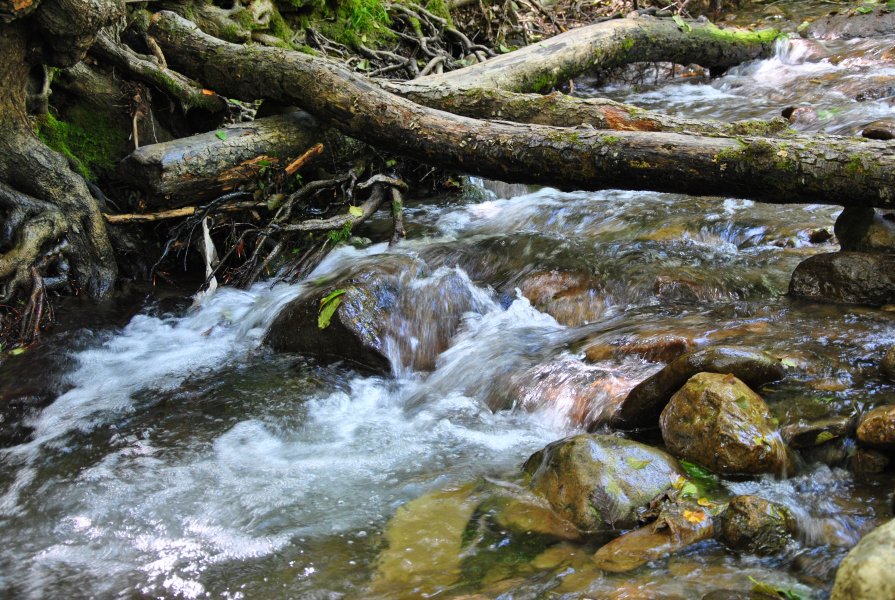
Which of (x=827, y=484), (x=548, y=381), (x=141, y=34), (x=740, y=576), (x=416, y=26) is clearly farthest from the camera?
(x=416, y=26)

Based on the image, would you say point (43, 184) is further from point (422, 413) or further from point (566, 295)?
point (566, 295)

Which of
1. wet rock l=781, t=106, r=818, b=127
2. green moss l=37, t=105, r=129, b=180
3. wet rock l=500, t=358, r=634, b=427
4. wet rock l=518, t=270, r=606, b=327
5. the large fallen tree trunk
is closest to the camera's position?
wet rock l=500, t=358, r=634, b=427

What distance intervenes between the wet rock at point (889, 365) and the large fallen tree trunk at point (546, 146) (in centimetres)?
121

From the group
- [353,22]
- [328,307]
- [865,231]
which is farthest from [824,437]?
[353,22]

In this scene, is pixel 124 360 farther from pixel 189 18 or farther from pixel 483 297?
pixel 189 18

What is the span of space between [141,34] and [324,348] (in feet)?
14.2

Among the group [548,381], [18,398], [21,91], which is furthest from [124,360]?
[548,381]

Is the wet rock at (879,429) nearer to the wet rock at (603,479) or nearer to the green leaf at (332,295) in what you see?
the wet rock at (603,479)

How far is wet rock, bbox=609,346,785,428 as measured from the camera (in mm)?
3584

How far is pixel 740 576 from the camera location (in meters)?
2.67

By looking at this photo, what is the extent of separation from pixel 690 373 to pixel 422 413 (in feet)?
5.98

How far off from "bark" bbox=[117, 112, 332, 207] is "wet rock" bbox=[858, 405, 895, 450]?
17.8 ft

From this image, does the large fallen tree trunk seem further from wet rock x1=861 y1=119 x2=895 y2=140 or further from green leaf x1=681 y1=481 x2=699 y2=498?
green leaf x1=681 y1=481 x2=699 y2=498

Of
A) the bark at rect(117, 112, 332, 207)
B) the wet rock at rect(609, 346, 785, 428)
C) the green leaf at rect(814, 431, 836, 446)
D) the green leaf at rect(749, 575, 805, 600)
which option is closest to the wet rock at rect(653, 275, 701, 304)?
the wet rock at rect(609, 346, 785, 428)
